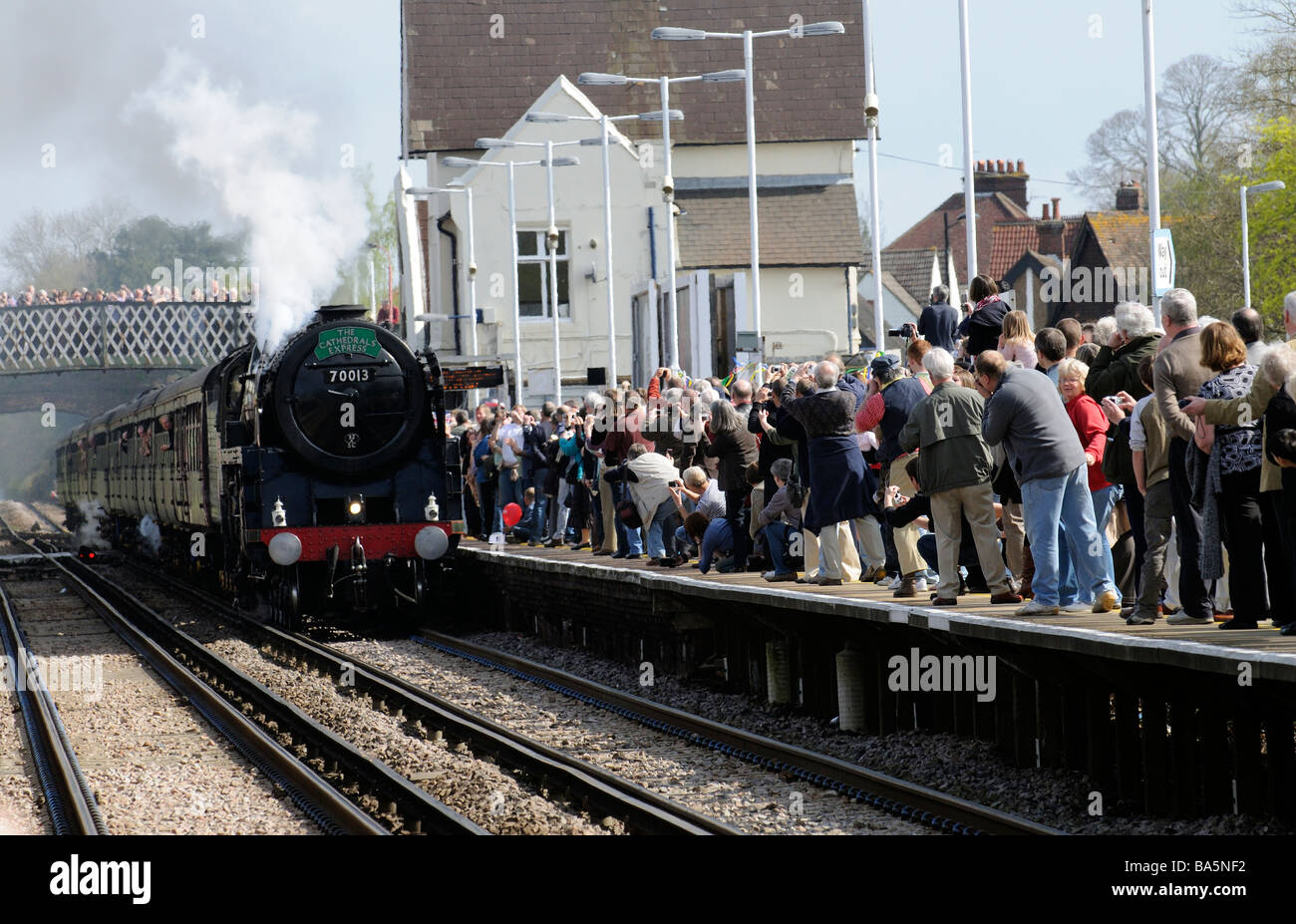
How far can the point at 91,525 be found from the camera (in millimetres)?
44094

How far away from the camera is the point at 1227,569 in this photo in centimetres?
1062

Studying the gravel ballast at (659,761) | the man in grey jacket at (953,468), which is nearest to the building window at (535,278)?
the gravel ballast at (659,761)

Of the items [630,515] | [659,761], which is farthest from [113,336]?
[659,761]

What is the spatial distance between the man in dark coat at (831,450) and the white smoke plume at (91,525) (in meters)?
30.6

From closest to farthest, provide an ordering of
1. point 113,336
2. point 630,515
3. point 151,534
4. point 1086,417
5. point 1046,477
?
point 1046,477 → point 1086,417 → point 630,515 → point 151,534 → point 113,336

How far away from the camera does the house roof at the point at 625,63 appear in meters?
48.5

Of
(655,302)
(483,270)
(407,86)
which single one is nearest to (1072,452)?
(655,302)

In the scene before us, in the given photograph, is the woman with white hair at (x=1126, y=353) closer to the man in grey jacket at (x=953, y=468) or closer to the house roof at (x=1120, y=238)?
the man in grey jacket at (x=953, y=468)

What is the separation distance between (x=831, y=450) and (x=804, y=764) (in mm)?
2811

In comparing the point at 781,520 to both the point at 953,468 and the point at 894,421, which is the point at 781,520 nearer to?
the point at 894,421

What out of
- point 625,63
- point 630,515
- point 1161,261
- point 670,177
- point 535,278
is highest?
point 625,63

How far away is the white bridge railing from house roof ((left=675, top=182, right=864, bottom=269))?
60.1ft

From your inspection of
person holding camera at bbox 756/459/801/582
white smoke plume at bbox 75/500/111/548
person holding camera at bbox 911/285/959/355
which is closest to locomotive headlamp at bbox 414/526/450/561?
person holding camera at bbox 756/459/801/582

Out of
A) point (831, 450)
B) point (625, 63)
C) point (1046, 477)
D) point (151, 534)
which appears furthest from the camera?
point (625, 63)
